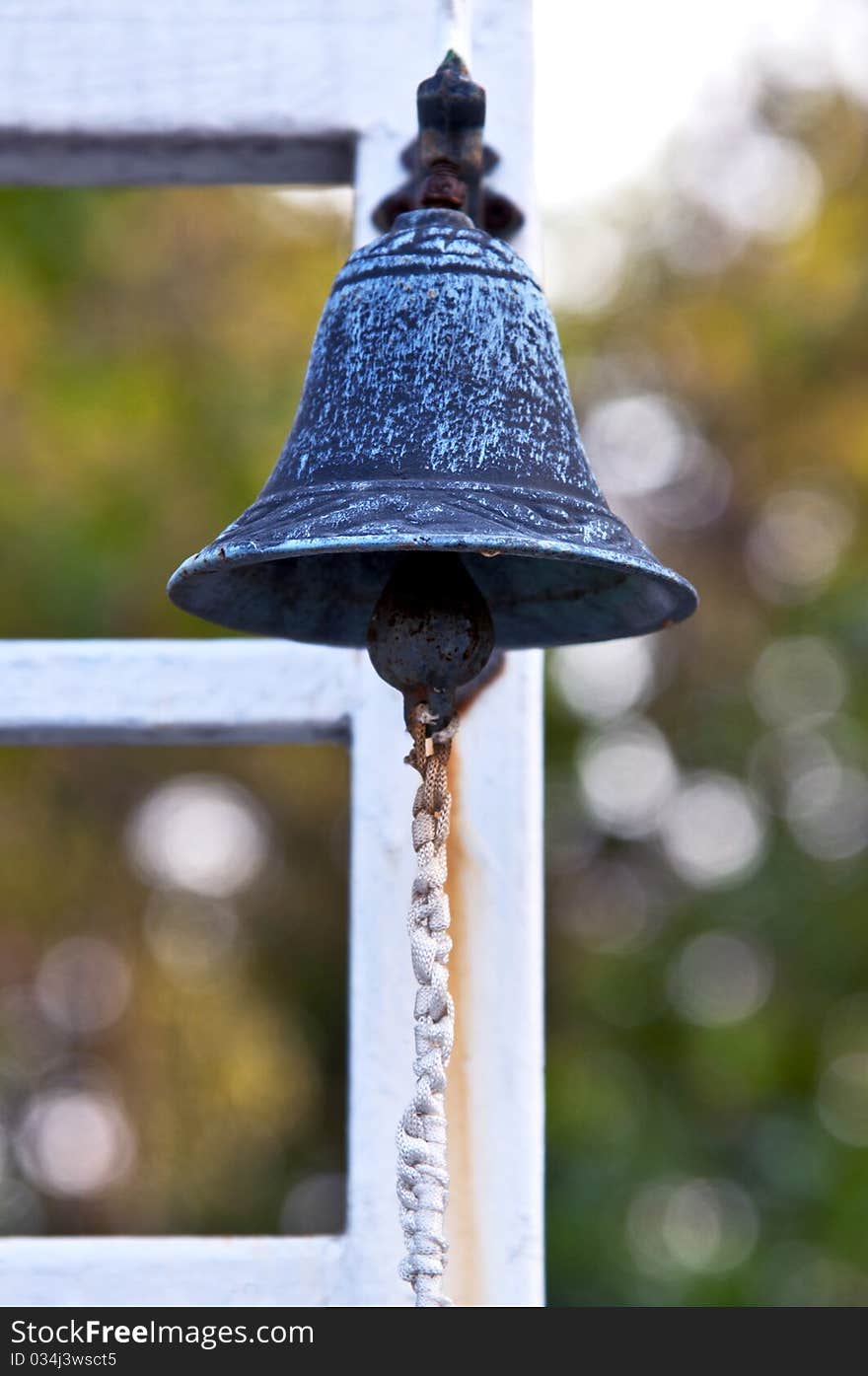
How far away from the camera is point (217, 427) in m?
4.23

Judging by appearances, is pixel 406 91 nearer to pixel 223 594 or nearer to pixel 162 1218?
pixel 223 594

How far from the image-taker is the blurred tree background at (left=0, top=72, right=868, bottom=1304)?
163 inches

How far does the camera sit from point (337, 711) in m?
1.14

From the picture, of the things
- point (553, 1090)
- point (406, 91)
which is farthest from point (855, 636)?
point (406, 91)

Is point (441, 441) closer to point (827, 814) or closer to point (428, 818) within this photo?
point (428, 818)

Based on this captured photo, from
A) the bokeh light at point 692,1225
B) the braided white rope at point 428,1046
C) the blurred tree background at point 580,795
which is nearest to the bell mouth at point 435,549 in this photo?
the braided white rope at point 428,1046

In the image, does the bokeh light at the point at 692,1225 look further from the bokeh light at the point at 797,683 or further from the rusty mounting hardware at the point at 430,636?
the rusty mounting hardware at the point at 430,636

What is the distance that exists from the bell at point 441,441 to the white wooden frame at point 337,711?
0.12 m

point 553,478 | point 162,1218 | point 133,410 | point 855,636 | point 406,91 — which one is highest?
point 133,410

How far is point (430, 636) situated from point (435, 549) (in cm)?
7

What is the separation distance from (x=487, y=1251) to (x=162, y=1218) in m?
3.29

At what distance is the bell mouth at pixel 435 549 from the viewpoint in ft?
2.67

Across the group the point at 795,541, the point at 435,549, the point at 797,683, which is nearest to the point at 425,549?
the point at 435,549

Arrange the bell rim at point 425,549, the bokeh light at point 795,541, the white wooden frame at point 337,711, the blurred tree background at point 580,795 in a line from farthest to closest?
1. the bokeh light at point 795,541
2. the blurred tree background at point 580,795
3. the white wooden frame at point 337,711
4. the bell rim at point 425,549
